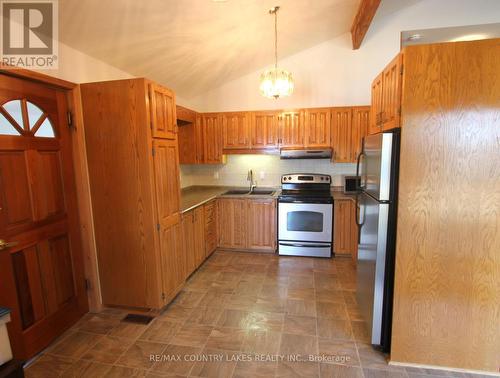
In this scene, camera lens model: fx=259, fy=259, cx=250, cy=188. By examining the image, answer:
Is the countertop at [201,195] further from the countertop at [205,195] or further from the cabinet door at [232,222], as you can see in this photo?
the cabinet door at [232,222]

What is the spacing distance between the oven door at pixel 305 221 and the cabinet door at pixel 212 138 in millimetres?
1360

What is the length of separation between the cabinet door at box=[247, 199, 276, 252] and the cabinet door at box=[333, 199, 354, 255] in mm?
898

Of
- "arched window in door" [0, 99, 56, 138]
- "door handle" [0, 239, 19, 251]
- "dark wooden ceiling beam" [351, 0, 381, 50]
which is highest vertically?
"dark wooden ceiling beam" [351, 0, 381, 50]

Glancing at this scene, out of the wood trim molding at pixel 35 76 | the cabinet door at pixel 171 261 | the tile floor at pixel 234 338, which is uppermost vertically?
the wood trim molding at pixel 35 76

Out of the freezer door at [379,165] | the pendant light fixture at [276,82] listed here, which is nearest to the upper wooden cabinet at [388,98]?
the freezer door at [379,165]

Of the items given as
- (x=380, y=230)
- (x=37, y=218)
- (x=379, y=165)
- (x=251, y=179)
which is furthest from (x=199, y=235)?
(x=379, y=165)

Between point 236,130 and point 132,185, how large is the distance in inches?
88.3

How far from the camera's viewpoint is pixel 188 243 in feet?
10.2

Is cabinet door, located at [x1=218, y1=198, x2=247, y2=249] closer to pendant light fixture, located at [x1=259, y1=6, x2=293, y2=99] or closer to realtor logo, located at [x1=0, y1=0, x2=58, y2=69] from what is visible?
pendant light fixture, located at [x1=259, y1=6, x2=293, y2=99]

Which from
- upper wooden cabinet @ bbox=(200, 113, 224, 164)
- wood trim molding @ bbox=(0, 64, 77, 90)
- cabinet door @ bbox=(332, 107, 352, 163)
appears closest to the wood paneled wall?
cabinet door @ bbox=(332, 107, 352, 163)

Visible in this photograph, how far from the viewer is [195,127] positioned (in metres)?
4.26

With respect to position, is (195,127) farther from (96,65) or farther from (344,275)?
(344,275)

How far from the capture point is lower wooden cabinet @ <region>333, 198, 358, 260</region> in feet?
12.0

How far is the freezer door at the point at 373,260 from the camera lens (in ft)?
6.14
